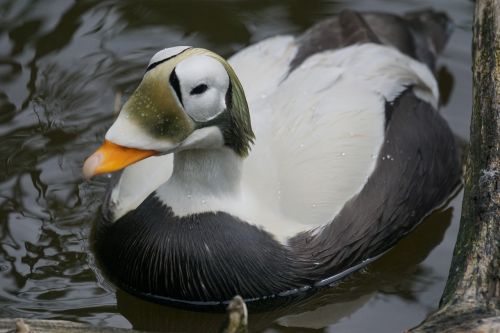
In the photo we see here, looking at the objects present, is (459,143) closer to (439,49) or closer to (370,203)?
(439,49)

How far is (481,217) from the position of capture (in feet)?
12.8

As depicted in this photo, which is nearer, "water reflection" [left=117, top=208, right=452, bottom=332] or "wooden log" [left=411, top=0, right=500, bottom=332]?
"wooden log" [left=411, top=0, right=500, bottom=332]

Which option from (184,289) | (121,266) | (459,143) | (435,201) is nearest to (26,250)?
(121,266)

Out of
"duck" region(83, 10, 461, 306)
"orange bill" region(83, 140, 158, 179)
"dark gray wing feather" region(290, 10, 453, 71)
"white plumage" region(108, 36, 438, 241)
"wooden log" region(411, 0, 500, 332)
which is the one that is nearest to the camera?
"wooden log" region(411, 0, 500, 332)

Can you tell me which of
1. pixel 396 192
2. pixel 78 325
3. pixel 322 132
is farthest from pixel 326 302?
pixel 78 325

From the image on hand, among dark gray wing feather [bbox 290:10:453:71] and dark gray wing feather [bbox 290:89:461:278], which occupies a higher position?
dark gray wing feather [bbox 290:10:453:71]

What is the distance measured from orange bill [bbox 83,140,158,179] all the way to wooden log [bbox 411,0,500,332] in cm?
122

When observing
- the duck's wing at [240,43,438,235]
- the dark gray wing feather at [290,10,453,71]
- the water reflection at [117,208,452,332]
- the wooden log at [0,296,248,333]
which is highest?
the dark gray wing feather at [290,10,453,71]

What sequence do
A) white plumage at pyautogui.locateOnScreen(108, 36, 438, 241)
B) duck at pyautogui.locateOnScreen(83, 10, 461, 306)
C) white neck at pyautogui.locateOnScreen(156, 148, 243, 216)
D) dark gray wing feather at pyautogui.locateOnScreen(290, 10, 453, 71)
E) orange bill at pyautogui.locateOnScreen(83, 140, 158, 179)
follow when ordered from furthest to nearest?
dark gray wing feather at pyautogui.locateOnScreen(290, 10, 453, 71)
white plumage at pyautogui.locateOnScreen(108, 36, 438, 241)
white neck at pyautogui.locateOnScreen(156, 148, 243, 216)
duck at pyautogui.locateOnScreen(83, 10, 461, 306)
orange bill at pyautogui.locateOnScreen(83, 140, 158, 179)

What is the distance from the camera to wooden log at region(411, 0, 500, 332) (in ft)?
11.4

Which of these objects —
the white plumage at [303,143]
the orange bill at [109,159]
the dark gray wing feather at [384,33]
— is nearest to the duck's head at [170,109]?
the orange bill at [109,159]

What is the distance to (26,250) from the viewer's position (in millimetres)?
4961

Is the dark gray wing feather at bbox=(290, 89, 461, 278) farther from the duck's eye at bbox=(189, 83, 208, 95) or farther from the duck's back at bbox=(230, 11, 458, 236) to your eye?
the duck's eye at bbox=(189, 83, 208, 95)

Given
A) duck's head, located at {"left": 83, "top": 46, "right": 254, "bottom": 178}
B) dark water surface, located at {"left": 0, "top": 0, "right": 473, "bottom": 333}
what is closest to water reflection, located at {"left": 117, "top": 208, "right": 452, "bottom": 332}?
dark water surface, located at {"left": 0, "top": 0, "right": 473, "bottom": 333}
